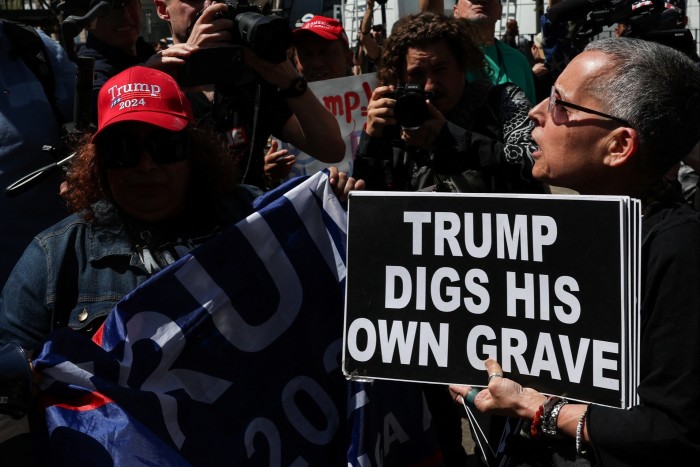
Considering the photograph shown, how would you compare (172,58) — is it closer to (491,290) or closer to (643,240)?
(491,290)

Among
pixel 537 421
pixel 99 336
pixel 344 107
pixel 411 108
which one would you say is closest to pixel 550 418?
pixel 537 421

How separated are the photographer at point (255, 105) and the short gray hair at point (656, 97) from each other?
1292 mm

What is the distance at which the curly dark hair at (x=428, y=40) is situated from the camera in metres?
3.57

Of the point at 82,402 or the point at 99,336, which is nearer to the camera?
the point at 82,402

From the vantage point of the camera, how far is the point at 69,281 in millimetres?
2416

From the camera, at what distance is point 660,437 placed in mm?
1789

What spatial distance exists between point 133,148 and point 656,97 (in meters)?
1.32

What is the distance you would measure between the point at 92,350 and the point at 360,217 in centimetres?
72

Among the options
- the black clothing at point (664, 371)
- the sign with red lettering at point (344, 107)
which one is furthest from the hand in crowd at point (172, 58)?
the black clothing at point (664, 371)

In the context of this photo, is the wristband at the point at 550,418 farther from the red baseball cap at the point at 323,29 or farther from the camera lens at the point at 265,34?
the red baseball cap at the point at 323,29

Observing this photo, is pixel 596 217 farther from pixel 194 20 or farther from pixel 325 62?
pixel 325 62

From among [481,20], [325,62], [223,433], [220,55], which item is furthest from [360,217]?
[481,20]

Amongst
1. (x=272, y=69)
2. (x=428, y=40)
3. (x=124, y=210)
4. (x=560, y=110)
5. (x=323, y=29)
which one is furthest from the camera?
(x=323, y=29)

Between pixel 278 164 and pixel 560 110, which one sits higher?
pixel 560 110
